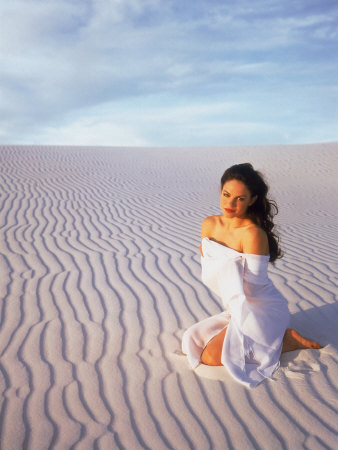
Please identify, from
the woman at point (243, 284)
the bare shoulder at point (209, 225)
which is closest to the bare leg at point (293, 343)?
the woman at point (243, 284)

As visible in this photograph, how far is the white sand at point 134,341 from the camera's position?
8.16 feet

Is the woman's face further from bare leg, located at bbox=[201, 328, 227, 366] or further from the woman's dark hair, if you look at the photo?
bare leg, located at bbox=[201, 328, 227, 366]

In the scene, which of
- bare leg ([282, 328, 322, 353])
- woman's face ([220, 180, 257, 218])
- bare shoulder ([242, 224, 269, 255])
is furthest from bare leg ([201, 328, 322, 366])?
woman's face ([220, 180, 257, 218])

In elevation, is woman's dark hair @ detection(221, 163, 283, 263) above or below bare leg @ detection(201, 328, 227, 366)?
above

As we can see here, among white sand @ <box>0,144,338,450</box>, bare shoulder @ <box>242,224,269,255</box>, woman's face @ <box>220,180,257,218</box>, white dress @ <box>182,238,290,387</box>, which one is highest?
woman's face @ <box>220,180,257,218</box>

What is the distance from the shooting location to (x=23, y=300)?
14.2 ft

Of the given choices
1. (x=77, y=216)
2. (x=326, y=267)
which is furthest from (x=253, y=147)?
(x=326, y=267)

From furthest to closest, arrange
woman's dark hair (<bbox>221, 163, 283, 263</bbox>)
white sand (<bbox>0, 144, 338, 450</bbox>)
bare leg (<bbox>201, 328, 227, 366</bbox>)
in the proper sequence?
bare leg (<bbox>201, 328, 227, 366</bbox>) → woman's dark hair (<bbox>221, 163, 283, 263</bbox>) → white sand (<bbox>0, 144, 338, 450</bbox>)

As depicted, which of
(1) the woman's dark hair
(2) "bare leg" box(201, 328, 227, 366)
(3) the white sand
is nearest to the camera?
(3) the white sand

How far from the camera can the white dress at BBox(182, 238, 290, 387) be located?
290 centimetres

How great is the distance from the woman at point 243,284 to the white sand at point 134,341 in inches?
5.7

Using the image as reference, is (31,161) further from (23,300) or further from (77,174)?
(23,300)

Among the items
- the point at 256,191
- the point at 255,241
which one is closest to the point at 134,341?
the point at 255,241

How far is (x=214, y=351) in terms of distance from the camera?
305cm
